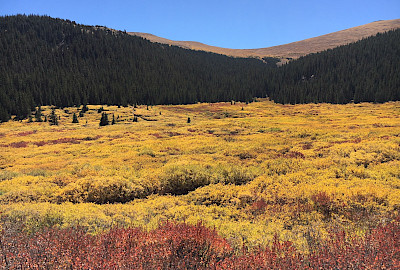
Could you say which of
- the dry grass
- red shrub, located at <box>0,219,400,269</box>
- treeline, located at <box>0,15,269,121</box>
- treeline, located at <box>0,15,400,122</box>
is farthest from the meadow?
treeline, located at <box>0,15,269,121</box>

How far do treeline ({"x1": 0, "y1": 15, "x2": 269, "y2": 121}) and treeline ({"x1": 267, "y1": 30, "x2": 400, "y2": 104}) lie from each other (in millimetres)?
20922

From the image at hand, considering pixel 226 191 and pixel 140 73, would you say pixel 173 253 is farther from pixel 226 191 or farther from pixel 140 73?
pixel 140 73

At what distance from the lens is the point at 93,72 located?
131125 mm

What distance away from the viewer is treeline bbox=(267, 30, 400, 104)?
101688 mm

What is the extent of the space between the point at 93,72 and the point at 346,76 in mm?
151774

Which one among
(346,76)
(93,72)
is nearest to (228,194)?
(93,72)

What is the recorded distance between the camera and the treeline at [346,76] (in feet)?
334

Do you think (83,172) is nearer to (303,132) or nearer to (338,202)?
(338,202)

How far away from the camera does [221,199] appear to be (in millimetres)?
9547

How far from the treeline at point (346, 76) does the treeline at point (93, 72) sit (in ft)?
68.6

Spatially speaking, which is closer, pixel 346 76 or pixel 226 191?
pixel 226 191

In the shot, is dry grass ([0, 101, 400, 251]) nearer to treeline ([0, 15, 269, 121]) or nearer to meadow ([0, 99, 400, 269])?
meadow ([0, 99, 400, 269])

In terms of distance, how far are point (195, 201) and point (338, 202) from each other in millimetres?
5439

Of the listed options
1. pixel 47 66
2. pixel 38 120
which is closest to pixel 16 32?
pixel 47 66
